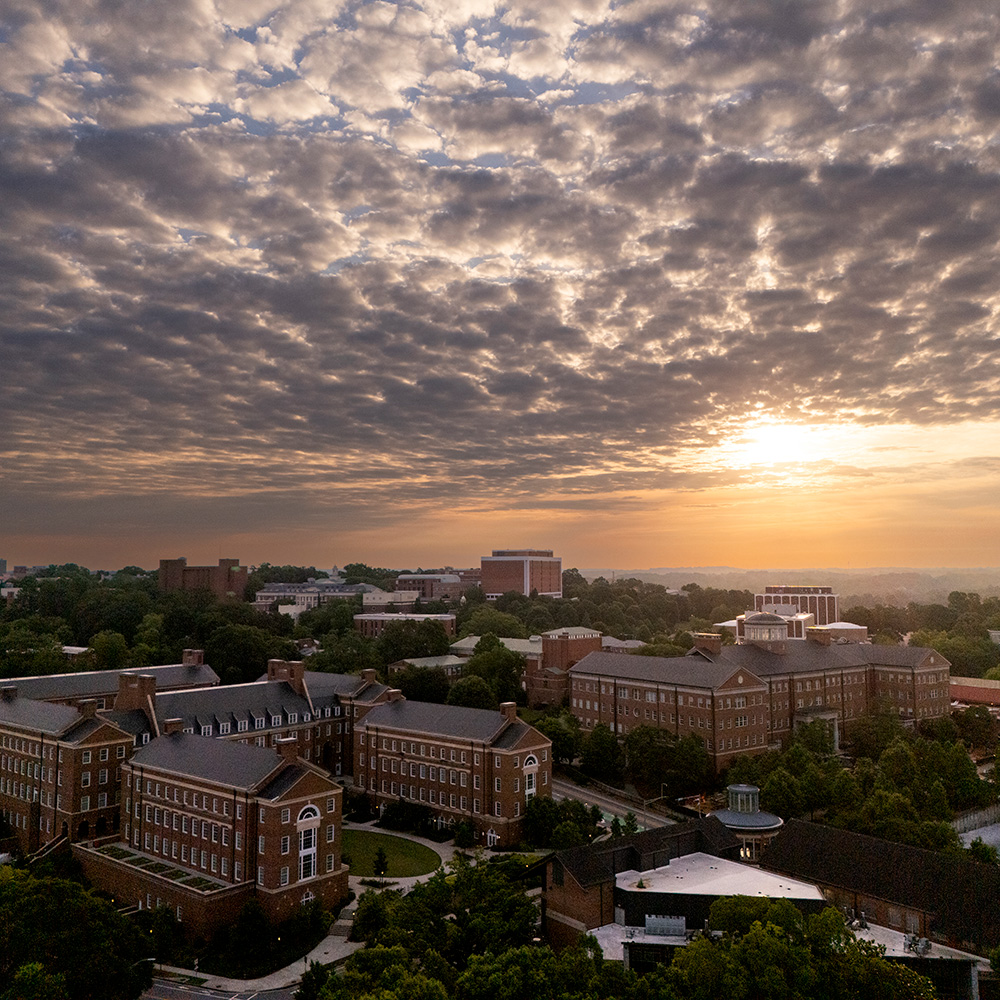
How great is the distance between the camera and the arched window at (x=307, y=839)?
61.9 metres

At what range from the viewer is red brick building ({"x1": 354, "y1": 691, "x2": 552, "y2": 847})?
77.2 metres

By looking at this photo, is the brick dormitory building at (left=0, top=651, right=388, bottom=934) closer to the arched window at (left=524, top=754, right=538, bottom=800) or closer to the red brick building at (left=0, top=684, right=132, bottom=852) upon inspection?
the red brick building at (left=0, top=684, right=132, bottom=852)

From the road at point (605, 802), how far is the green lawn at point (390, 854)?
17.3 m

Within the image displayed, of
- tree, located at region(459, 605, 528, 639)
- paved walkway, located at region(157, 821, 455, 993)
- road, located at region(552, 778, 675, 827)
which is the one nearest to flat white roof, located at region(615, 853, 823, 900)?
paved walkway, located at region(157, 821, 455, 993)

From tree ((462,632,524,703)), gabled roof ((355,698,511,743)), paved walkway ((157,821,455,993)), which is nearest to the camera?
paved walkway ((157,821,455,993))

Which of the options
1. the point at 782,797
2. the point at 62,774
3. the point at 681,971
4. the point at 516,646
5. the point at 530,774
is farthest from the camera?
the point at 516,646

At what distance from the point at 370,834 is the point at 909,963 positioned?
47950 millimetres

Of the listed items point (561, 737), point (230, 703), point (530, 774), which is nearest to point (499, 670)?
point (561, 737)

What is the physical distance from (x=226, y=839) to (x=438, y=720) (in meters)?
25.7

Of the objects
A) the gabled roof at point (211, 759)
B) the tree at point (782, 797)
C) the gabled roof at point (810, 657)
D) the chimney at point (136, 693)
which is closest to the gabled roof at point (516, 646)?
the gabled roof at point (810, 657)

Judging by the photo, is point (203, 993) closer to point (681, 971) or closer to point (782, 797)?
point (681, 971)

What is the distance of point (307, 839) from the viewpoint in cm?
6253

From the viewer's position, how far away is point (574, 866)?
176ft

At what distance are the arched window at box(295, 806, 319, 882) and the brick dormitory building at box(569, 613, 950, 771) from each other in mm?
48971
